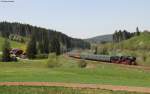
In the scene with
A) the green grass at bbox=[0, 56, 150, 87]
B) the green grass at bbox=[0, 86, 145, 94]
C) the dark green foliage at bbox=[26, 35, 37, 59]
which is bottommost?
the green grass at bbox=[0, 86, 145, 94]

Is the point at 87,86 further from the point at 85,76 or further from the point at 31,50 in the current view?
the point at 31,50

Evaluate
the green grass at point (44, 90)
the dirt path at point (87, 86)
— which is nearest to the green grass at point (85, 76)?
the dirt path at point (87, 86)

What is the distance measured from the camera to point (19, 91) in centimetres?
3152

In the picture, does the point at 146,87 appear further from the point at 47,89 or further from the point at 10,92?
the point at 10,92

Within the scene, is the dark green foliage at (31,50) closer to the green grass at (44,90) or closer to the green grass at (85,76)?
the green grass at (85,76)

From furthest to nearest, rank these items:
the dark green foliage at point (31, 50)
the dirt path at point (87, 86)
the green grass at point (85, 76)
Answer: the dark green foliage at point (31, 50) < the green grass at point (85, 76) < the dirt path at point (87, 86)

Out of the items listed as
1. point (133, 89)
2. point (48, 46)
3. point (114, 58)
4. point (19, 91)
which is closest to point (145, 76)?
point (133, 89)

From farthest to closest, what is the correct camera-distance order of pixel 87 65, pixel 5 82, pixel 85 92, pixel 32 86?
1. pixel 87 65
2. pixel 5 82
3. pixel 32 86
4. pixel 85 92

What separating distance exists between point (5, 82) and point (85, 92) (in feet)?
30.9

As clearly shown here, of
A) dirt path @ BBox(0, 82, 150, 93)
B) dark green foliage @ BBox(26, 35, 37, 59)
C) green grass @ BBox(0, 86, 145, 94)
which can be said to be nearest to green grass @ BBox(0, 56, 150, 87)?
dirt path @ BBox(0, 82, 150, 93)

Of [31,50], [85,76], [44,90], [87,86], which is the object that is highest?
[31,50]

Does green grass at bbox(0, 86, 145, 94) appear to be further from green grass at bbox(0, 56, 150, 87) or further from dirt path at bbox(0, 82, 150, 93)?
green grass at bbox(0, 56, 150, 87)

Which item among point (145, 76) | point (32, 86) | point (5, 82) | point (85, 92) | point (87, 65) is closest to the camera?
point (85, 92)

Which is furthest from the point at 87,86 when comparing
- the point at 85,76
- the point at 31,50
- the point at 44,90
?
the point at 31,50
